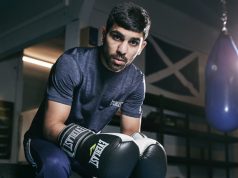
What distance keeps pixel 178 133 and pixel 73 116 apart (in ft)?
8.35

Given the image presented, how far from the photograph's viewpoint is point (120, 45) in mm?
1581

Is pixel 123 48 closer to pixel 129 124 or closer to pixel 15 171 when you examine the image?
pixel 129 124

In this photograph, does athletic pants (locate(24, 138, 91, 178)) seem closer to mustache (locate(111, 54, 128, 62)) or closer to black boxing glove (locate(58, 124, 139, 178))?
black boxing glove (locate(58, 124, 139, 178))

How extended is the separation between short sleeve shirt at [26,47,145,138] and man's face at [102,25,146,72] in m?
0.13

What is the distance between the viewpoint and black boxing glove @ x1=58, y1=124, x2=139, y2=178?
1278mm

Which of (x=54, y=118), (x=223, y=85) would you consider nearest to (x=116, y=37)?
(x=54, y=118)

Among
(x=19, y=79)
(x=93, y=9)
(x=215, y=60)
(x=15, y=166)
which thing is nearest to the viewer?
(x=15, y=166)

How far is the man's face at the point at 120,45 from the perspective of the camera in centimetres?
157

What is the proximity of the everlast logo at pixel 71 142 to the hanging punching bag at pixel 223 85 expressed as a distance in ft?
6.39

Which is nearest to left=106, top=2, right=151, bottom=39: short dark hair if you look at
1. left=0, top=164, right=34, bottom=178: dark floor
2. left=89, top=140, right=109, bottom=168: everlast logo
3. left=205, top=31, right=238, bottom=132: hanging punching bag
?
left=89, top=140, right=109, bottom=168: everlast logo

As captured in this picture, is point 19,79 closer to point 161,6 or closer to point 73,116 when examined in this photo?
point 161,6

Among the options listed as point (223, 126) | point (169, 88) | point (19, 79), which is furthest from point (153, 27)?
point (19, 79)

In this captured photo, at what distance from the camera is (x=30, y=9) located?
4047 millimetres

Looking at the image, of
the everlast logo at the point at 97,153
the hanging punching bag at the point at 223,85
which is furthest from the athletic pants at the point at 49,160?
the hanging punching bag at the point at 223,85
